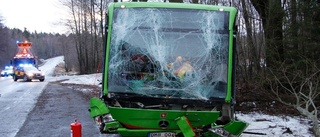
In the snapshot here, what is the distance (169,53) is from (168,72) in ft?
1.19

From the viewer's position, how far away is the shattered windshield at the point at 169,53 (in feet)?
22.0

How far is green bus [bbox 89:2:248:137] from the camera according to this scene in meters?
6.48

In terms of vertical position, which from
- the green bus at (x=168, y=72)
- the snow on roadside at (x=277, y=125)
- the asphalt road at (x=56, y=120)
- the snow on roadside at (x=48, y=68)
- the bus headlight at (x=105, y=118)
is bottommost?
the snow on roadside at (x=48, y=68)

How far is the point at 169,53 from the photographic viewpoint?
6.86m

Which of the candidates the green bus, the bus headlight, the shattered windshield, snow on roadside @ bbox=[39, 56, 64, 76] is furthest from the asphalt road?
snow on roadside @ bbox=[39, 56, 64, 76]

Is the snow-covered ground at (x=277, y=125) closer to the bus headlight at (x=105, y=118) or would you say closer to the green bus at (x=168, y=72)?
the green bus at (x=168, y=72)

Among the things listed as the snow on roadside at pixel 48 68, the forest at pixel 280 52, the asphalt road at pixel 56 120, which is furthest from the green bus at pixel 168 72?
the snow on roadside at pixel 48 68

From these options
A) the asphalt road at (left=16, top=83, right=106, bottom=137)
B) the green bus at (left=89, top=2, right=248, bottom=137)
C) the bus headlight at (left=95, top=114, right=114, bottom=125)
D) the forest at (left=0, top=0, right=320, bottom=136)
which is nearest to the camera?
the green bus at (left=89, top=2, right=248, bottom=137)

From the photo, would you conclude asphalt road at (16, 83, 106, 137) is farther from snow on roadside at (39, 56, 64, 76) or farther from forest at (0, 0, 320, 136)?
snow on roadside at (39, 56, 64, 76)

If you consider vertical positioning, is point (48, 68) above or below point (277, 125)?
below

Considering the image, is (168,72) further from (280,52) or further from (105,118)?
(280,52)

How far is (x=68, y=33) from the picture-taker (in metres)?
51.8

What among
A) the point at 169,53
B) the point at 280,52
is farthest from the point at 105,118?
the point at 280,52

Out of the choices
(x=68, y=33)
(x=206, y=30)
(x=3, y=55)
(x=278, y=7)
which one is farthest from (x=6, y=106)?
(x=3, y=55)
